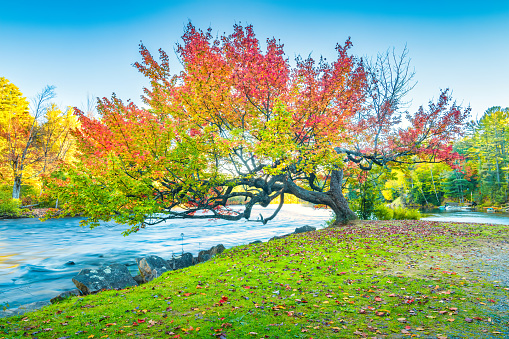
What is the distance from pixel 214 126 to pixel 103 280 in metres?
6.49

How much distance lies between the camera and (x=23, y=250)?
1603 centimetres

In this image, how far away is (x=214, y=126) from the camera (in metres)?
10.4

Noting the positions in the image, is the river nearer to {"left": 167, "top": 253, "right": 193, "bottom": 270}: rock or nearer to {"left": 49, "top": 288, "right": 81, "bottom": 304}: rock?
{"left": 49, "top": 288, "right": 81, "bottom": 304}: rock

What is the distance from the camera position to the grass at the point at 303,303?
12.8 feet

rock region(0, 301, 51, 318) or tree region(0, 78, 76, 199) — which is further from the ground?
tree region(0, 78, 76, 199)

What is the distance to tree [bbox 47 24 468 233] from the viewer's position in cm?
805

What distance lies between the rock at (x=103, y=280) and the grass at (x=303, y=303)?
5.50ft

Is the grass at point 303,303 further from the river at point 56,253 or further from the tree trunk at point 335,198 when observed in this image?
the river at point 56,253

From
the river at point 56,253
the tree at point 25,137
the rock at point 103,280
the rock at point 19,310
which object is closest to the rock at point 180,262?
the rock at point 103,280

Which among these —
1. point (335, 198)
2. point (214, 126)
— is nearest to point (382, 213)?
point (335, 198)

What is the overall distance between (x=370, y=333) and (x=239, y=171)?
833cm

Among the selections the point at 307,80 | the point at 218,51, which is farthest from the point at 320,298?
the point at 218,51

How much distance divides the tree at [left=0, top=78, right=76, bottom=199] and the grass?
2874cm

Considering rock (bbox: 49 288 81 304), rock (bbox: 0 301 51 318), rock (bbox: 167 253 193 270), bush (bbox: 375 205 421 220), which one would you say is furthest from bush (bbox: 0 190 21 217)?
bush (bbox: 375 205 421 220)
